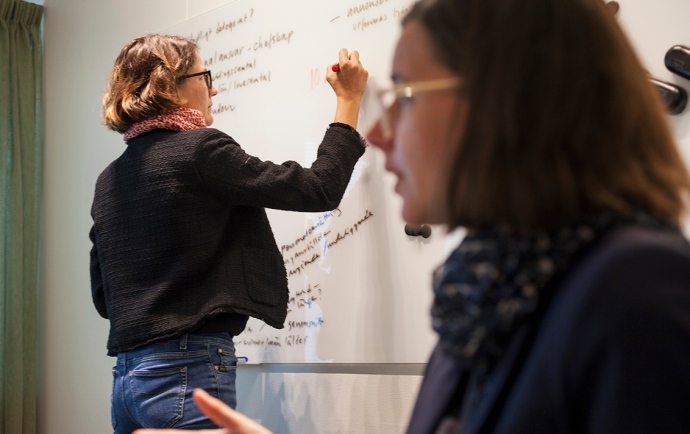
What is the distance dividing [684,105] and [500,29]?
833 mm

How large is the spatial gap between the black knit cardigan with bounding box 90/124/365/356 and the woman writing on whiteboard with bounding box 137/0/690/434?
0.87 metres

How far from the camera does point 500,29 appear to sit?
1.97 feet

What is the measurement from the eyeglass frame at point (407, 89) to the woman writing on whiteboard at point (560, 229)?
0.4 inches

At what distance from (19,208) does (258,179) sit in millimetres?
1905

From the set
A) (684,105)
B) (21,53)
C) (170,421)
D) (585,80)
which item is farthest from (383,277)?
(21,53)

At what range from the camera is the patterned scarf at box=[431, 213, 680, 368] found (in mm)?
561

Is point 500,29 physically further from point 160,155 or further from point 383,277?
point 383,277

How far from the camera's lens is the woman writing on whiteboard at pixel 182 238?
147 cm

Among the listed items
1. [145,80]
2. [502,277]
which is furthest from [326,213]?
[502,277]

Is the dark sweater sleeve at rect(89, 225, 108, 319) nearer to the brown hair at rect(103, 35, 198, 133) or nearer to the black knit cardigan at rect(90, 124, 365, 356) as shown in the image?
the black knit cardigan at rect(90, 124, 365, 356)

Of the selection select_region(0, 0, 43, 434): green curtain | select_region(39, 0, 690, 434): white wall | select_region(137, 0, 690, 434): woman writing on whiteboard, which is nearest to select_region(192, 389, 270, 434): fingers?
select_region(137, 0, 690, 434): woman writing on whiteboard

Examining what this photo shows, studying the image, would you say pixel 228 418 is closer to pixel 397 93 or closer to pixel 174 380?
pixel 397 93

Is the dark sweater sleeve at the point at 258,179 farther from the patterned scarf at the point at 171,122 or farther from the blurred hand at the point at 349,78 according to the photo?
the blurred hand at the point at 349,78

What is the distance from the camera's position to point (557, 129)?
0.57m
